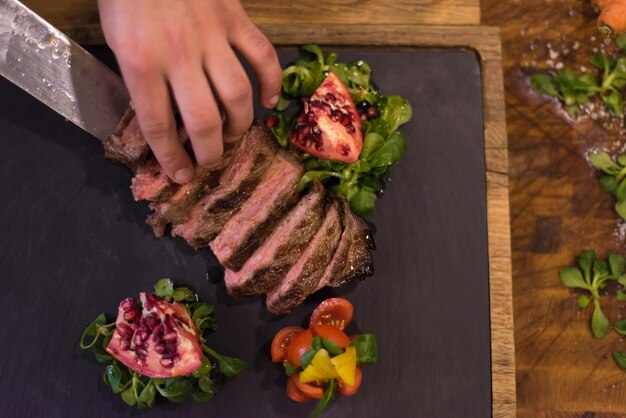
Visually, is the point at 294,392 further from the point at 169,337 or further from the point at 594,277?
the point at 594,277

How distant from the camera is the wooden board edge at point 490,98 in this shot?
7.70 ft

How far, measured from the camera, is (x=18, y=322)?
2.34 m

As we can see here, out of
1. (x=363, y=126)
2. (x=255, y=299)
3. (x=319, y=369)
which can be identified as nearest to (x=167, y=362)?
(x=255, y=299)

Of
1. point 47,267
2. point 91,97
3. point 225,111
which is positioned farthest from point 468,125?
point 47,267

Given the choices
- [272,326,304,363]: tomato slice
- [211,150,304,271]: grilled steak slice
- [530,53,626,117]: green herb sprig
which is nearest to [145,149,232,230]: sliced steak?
[211,150,304,271]: grilled steak slice

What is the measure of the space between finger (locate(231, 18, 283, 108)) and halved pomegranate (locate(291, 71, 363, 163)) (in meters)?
0.37

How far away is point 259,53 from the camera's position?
176 cm

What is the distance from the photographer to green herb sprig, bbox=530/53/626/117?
2.57 metres

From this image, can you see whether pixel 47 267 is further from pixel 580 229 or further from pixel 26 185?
pixel 580 229

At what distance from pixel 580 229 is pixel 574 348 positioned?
0.48 metres

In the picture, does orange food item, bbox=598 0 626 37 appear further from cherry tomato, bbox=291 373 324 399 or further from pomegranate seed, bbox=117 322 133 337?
pomegranate seed, bbox=117 322 133 337

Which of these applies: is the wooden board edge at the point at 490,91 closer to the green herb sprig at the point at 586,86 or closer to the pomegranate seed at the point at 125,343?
the green herb sprig at the point at 586,86

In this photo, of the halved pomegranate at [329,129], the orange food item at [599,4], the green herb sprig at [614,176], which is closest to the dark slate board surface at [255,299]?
the halved pomegranate at [329,129]

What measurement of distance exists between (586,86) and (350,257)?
4.16 ft
